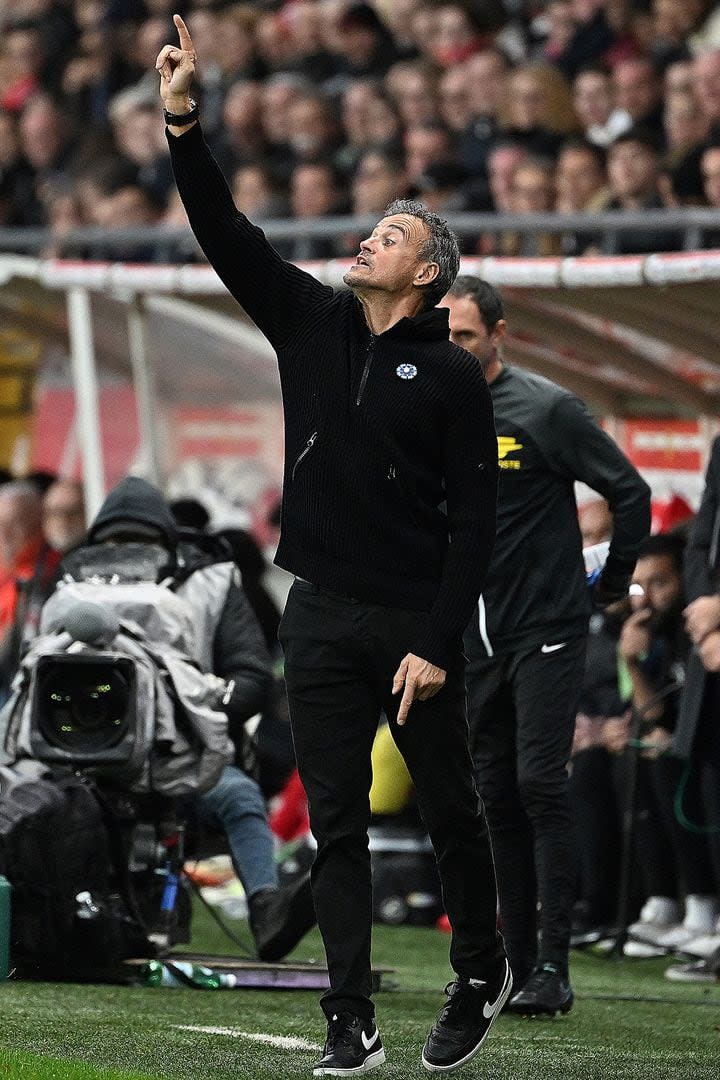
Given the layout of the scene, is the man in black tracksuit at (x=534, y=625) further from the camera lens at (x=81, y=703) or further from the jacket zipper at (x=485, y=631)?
the camera lens at (x=81, y=703)

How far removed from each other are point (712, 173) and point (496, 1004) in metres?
5.30

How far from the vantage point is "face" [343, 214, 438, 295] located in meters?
5.09

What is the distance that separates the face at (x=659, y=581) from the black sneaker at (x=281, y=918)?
241 centimetres

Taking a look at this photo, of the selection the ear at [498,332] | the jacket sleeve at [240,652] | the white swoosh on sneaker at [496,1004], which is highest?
the ear at [498,332]


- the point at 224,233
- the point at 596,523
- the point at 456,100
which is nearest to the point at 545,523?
the point at 224,233

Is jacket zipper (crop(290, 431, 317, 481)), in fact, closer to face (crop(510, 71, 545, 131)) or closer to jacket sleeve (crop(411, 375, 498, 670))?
jacket sleeve (crop(411, 375, 498, 670))

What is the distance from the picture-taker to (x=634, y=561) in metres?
6.61

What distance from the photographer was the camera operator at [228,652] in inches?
304

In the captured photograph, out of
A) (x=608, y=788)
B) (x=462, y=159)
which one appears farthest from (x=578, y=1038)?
(x=462, y=159)

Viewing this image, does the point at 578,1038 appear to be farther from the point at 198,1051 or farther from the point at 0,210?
the point at 0,210

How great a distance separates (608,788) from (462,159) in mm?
4239

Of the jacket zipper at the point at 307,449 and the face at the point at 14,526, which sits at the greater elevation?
the jacket zipper at the point at 307,449

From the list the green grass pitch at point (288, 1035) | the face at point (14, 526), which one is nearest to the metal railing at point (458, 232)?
the face at point (14, 526)

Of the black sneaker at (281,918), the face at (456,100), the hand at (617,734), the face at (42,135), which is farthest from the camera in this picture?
the face at (42,135)
